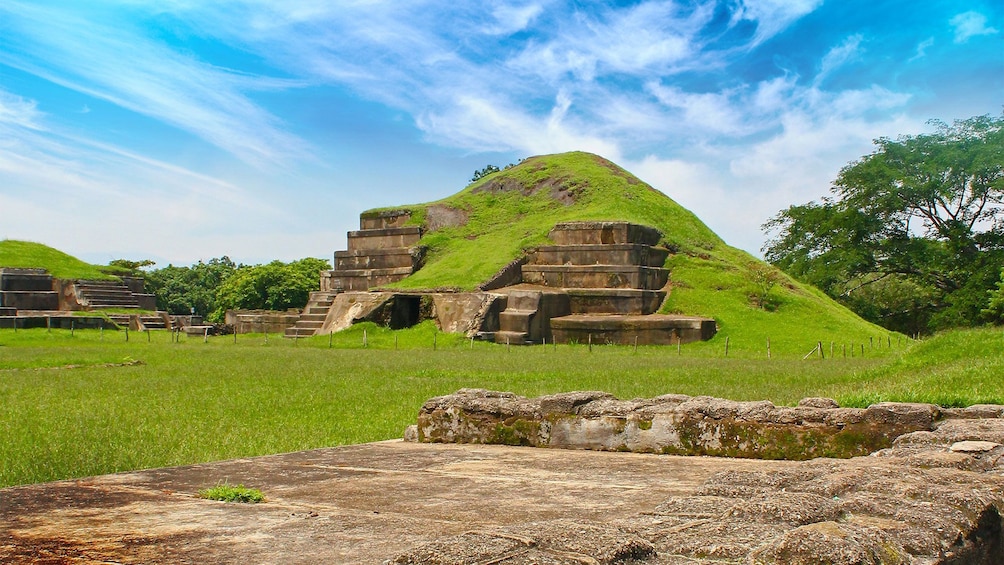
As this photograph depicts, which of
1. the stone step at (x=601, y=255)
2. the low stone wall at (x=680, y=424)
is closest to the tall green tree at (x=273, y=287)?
the stone step at (x=601, y=255)

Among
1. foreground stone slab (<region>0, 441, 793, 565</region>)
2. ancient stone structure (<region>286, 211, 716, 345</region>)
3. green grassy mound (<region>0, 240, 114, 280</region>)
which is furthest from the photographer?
green grassy mound (<region>0, 240, 114, 280</region>)

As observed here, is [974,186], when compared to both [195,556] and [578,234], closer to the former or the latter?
[578,234]

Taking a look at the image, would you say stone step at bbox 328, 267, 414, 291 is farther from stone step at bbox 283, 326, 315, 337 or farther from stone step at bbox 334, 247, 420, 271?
stone step at bbox 283, 326, 315, 337

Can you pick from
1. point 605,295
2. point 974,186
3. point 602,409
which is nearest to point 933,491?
point 602,409

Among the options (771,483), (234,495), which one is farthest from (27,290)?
(771,483)

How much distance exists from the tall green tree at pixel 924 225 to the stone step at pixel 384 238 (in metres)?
17.0

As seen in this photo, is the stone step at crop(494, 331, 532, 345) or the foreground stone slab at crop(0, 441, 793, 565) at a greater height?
the stone step at crop(494, 331, 532, 345)

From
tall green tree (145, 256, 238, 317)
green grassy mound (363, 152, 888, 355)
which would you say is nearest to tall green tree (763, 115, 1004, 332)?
green grassy mound (363, 152, 888, 355)

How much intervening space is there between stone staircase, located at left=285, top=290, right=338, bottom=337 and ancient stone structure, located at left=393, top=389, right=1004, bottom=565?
2640cm

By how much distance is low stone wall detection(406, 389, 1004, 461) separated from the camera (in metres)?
6.21

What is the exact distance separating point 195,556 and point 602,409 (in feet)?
13.8

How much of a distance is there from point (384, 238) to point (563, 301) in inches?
457

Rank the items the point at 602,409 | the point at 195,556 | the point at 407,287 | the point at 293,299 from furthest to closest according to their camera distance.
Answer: the point at 293,299 → the point at 407,287 → the point at 602,409 → the point at 195,556

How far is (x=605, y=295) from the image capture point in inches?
1204
